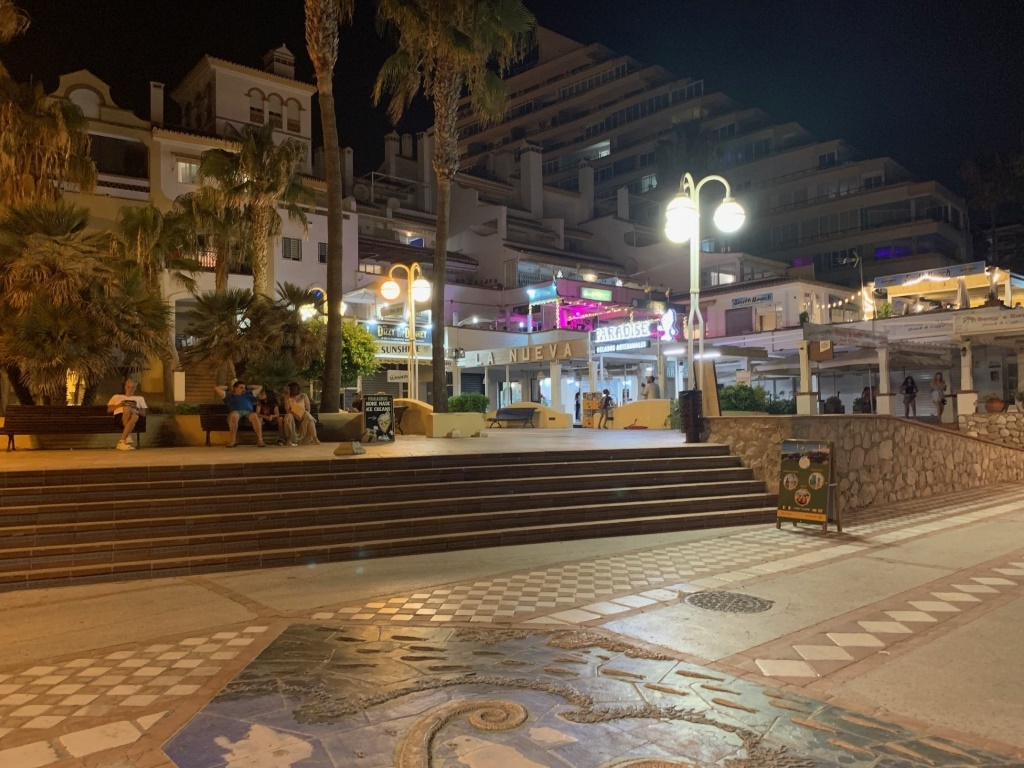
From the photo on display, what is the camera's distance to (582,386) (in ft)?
119

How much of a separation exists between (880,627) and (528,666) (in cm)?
292

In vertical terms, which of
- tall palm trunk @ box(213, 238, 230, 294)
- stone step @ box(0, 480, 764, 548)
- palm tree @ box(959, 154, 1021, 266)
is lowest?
stone step @ box(0, 480, 764, 548)

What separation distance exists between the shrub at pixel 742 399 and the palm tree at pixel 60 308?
47.2 ft

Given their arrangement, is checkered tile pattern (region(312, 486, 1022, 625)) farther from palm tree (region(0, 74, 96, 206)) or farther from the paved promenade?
palm tree (region(0, 74, 96, 206))

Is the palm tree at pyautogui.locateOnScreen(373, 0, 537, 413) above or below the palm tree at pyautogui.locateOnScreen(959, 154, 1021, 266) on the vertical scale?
below

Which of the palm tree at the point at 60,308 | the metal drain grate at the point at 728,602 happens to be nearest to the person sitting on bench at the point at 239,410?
the palm tree at the point at 60,308

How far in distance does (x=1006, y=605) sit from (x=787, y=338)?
24506 mm

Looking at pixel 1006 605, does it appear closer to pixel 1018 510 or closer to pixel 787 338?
pixel 1018 510

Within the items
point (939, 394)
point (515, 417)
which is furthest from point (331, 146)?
point (939, 394)

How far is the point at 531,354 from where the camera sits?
1078 inches

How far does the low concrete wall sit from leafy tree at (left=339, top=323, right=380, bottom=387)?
501 inches

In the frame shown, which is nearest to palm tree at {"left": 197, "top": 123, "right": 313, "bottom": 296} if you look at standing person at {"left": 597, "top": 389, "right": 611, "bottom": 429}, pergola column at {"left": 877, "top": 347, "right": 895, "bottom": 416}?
standing person at {"left": 597, "top": 389, "right": 611, "bottom": 429}

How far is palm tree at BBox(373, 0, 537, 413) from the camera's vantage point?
16188mm

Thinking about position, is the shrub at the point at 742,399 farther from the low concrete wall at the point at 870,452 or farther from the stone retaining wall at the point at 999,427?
the stone retaining wall at the point at 999,427
